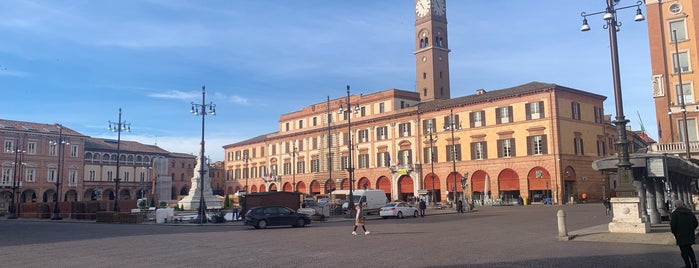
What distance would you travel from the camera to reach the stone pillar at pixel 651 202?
21.6m

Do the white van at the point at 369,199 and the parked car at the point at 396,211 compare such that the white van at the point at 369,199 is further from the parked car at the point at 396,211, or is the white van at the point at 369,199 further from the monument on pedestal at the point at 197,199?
the monument on pedestal at the point at 197,199

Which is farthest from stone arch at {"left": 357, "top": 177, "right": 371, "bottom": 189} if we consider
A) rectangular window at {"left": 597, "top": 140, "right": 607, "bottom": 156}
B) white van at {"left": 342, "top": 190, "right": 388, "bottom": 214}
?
rectangular window at {"left": 597, "top": 140, "right": 607, "bottom": 156}

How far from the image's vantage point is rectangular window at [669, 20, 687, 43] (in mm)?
43531

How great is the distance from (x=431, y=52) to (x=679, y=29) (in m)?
38.6

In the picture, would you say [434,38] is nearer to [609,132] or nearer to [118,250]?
[609,132]

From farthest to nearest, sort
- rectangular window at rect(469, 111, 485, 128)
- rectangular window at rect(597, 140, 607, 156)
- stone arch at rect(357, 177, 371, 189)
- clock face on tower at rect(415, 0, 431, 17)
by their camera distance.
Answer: clock face on tower at rect(415, 0, 431, 17)
stone arch at rect(357, 177, 371, 189)
rectangular window at rect(469, 111, 485, 128)
rectangular window at rect(597, 140, 607, 156)

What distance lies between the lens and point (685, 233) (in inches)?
410

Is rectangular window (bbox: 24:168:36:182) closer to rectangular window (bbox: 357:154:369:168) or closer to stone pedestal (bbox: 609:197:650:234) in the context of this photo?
rectangular window (bbox: 357:154:369:168)

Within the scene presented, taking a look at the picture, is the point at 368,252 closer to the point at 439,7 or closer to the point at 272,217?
the point at 272,217

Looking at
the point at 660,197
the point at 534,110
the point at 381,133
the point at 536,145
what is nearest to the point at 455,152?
the point at 536,145

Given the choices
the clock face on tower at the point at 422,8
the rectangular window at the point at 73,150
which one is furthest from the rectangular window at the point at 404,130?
the rectangular window at the point at 73,150

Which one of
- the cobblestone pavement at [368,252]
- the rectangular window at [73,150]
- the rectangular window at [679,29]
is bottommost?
the cobblestone pavement at [368,252]

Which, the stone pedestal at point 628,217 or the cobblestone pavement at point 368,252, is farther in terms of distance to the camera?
the stone pedestal at point 628,217

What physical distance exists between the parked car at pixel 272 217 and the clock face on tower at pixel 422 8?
58430mm
